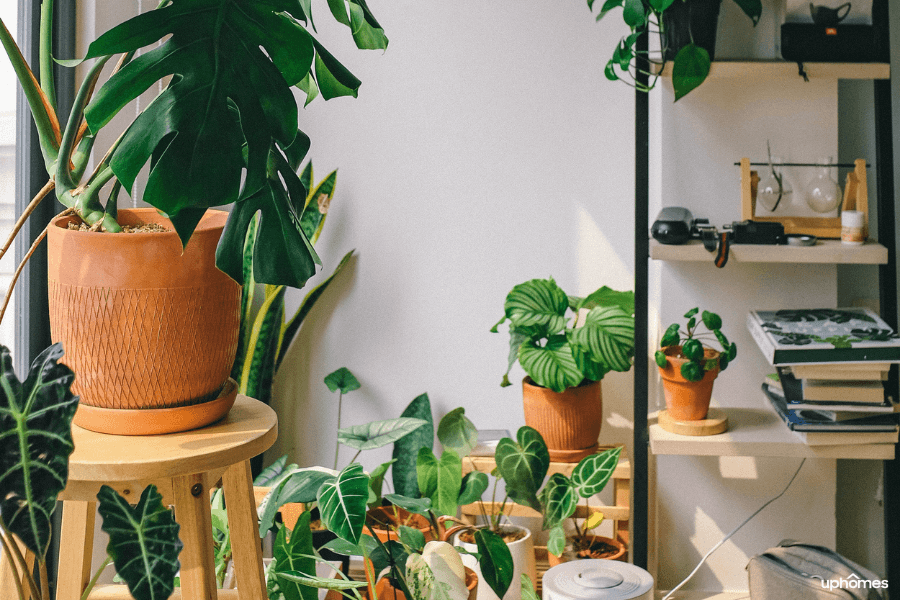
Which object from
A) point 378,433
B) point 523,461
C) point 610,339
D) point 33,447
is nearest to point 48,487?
point 33,447

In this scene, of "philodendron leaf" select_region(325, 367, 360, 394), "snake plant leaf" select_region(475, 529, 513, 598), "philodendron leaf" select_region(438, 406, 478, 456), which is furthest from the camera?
"philodendron leaf" select_region(325, 367, 360, 394)

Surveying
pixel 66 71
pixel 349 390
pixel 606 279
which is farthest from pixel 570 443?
pixel 66 71

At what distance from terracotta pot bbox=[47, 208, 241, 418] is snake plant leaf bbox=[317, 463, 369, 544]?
33 cm

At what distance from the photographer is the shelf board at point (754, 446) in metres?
1.72

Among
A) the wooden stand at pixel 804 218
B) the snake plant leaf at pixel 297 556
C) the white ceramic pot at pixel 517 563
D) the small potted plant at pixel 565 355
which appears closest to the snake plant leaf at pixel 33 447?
the snake plant leaf at pixel 297 556

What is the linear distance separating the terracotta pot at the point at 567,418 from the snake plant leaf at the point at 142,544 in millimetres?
1243

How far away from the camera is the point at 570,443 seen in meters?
1.96

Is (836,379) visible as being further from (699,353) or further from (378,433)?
(378,433)

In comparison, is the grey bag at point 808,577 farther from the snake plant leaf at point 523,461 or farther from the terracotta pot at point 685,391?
the snake plant leaf at point 523,461

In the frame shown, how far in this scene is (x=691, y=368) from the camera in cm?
175

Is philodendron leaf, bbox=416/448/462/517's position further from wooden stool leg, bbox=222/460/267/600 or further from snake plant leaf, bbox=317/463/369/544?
wooden stool leg, bbox=222/460/267/600

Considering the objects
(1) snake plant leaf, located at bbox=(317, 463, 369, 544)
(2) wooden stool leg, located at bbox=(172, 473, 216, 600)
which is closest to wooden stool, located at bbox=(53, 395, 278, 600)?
(2) wooden stool leg, located at bbox=(172, 473, 216, 600)

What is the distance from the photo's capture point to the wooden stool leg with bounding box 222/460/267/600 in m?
1.06

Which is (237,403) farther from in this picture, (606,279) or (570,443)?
(606,279)
